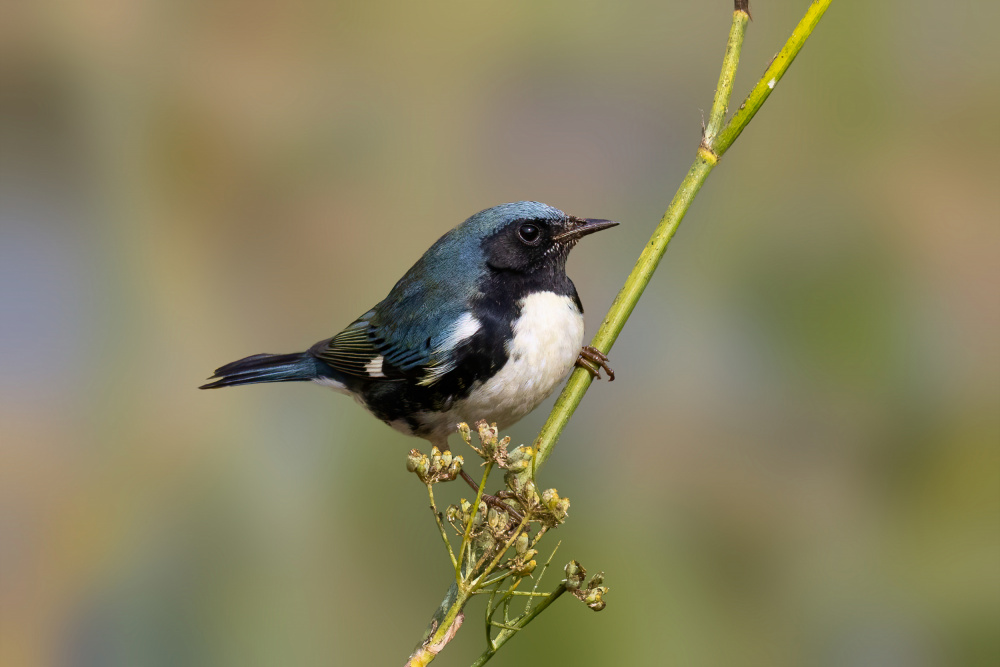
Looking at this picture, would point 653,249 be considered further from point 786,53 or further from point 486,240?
point 486,240

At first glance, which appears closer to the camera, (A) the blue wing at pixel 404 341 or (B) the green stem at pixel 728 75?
(B) the green stem at pixel 728 75

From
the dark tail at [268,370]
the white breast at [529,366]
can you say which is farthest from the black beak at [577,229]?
the dark tail at [268,370]

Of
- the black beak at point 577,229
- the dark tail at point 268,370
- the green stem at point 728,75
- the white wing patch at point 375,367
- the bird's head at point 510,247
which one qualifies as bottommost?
the dark tail at point 268,370

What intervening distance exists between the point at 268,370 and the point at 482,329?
676mm

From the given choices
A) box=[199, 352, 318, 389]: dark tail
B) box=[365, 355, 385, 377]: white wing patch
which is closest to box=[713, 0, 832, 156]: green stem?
box=[365, 355, 385, 377]: white wing patch

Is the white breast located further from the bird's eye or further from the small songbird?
the bird's eye

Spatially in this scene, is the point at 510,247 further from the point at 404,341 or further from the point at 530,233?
the point at 404,341

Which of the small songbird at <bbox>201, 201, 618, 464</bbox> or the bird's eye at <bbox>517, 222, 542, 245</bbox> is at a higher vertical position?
the bird's eye at <bbox>517, 222, 542, 245</bbox>

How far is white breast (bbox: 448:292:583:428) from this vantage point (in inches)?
72.8

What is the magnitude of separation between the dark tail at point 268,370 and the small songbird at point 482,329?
5cm

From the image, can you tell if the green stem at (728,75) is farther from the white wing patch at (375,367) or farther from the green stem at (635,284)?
the white wing patch at (375,367)

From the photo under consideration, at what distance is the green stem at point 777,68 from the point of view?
4.27 ft

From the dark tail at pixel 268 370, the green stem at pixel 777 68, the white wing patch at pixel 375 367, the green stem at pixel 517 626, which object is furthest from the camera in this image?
the dark tail at pixel 268 370

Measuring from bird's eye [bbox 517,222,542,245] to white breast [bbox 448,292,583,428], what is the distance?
0.12 metres
